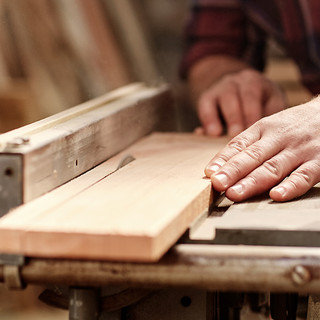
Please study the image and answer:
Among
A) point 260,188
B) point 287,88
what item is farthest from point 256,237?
point 287,88

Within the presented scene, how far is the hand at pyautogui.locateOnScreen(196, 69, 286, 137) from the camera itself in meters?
1.81

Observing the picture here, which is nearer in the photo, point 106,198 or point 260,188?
point 106,198

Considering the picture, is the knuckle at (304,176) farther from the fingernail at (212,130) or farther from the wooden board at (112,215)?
the fingernail at (212,130)

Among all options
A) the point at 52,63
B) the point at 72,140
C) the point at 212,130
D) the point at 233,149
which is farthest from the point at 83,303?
the point at 52,63

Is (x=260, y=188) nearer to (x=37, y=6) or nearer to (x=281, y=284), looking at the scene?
(x=281, y=284)

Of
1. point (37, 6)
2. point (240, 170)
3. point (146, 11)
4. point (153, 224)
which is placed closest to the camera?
point (153, 224)

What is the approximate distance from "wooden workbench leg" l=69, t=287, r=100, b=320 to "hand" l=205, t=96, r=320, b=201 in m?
0.28

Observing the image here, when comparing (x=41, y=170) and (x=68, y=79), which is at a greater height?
(x=41, y=170)

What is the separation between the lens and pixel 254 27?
2584 mm

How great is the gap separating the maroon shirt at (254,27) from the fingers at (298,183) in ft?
3.97

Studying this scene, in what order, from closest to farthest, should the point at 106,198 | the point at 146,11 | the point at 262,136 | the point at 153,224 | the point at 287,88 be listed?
1. the point at 153,224
2. the point at 106,198
3. the point at 262,136
4. the point at 287,88
5. the point at 146,11

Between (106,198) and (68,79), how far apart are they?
9.77ft

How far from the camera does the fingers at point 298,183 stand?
3.73 ft

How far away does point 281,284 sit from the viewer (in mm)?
914
